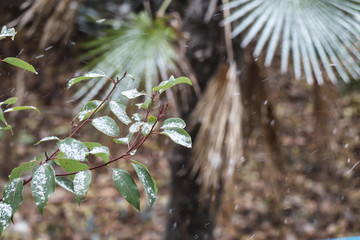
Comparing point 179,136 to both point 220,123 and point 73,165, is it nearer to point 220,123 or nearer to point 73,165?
point 73,165

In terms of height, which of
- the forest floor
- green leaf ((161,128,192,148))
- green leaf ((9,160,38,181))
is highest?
green leaf ((161,128,192,148))

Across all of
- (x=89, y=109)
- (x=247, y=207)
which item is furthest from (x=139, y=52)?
(x=247, y=207)

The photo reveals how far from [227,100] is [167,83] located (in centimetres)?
Answer: 89

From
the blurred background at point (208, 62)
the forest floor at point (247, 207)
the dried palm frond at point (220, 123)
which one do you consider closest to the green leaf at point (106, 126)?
the blurred background at point (208, 62)

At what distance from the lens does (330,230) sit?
9.79ft

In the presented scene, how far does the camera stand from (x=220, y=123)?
1.37 meters

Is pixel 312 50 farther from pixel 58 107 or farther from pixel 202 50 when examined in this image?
pixel 58 107

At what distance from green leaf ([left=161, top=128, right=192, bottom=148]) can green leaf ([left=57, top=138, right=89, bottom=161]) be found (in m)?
0.10

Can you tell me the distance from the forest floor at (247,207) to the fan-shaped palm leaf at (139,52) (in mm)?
1427

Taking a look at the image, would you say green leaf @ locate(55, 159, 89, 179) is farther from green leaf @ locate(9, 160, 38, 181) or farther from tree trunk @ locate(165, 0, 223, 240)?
tree trunk @ locate(165, 0, 223, 240)

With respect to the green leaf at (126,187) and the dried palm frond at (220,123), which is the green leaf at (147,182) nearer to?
the green leaf at (126,187)

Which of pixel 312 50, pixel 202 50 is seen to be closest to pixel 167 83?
pixel 312 50

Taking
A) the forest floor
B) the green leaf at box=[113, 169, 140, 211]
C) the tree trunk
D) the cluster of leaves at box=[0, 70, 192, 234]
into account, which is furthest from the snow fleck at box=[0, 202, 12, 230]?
the forest floor

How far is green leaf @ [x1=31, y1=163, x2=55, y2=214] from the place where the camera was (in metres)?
0.48
